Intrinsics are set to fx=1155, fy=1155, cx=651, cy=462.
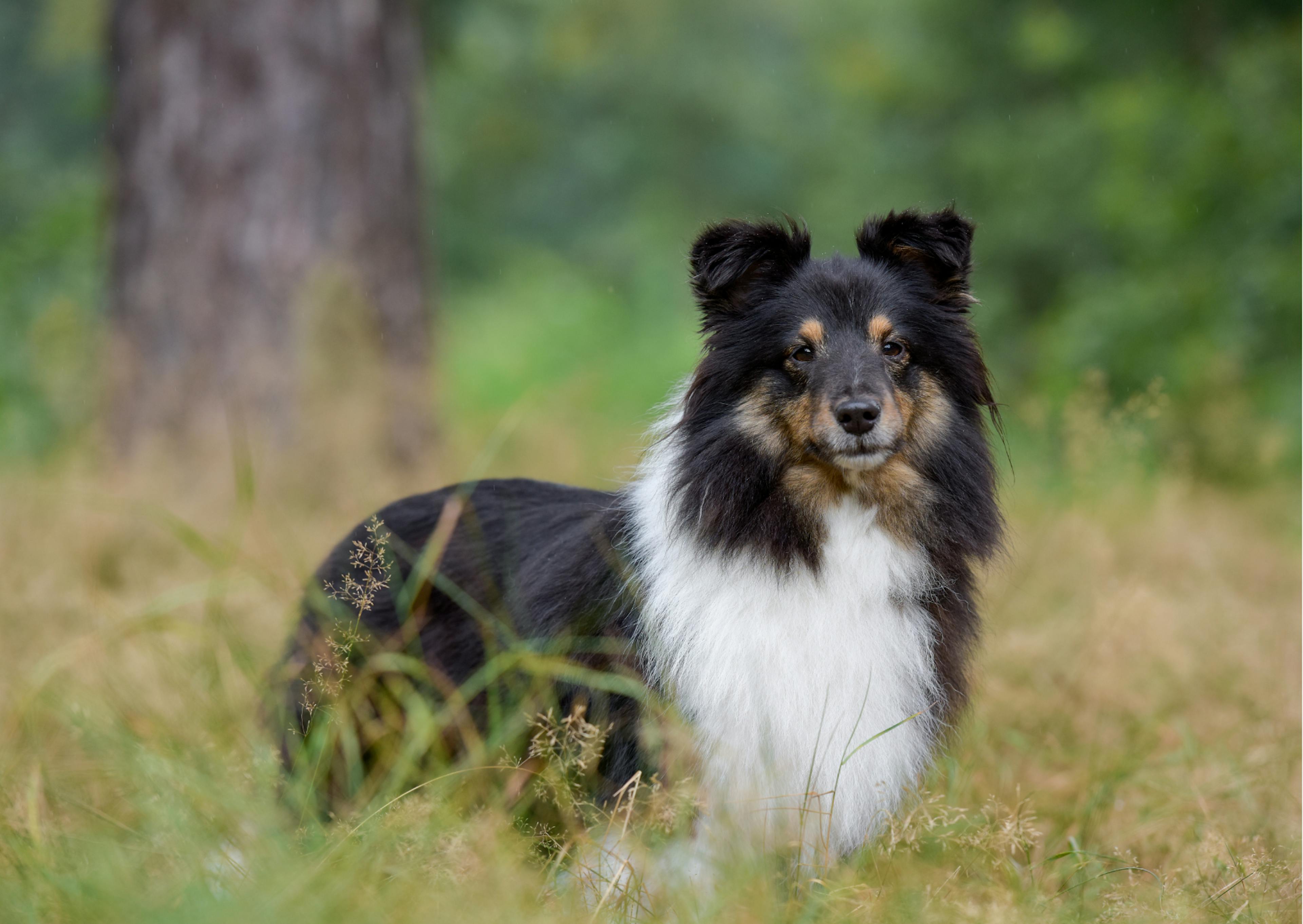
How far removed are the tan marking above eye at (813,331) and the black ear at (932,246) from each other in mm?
390

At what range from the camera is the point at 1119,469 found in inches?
251

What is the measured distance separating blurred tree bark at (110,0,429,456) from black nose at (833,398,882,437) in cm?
438

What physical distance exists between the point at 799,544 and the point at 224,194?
4.89 m

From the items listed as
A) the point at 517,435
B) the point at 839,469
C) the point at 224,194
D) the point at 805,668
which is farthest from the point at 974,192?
the point at 805,668

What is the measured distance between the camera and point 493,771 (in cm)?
337

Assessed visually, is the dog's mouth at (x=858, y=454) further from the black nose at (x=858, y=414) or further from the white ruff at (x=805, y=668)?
the white ruff at (x=805, y=668)

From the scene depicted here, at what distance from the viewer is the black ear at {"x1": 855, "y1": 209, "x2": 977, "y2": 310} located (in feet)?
11.4

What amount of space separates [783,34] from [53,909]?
23595mm

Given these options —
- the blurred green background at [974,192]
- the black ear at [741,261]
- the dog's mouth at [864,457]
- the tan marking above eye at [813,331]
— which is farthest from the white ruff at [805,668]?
the blurred green background at [974,192]

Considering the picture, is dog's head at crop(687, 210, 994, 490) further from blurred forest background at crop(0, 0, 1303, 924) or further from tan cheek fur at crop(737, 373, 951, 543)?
blurred forest background at crop(0, 0, 1303, 924)

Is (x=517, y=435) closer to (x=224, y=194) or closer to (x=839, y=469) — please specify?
(x=224, y=194)

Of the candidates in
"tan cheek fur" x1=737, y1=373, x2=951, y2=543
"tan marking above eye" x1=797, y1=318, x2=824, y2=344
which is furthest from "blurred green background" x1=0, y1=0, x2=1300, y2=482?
"tan cheek fur" x1=737, y1=373, x2=951, y2=543

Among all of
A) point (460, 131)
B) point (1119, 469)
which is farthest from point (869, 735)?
point (460, 131)

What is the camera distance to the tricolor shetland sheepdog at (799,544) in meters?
3.15
